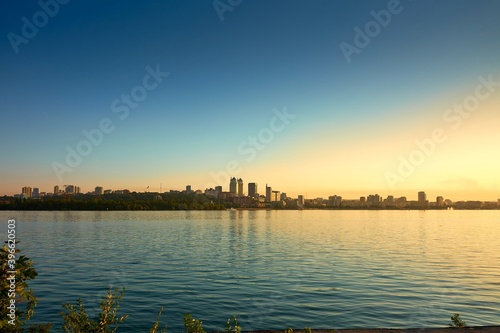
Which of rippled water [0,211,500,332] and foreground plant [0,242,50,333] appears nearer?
foreground plant [0,242,50,333]

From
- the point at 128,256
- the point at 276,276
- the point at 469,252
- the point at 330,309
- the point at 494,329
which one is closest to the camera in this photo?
the point at 494,329

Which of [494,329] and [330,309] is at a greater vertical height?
[494,329]

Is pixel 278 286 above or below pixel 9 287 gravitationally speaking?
below

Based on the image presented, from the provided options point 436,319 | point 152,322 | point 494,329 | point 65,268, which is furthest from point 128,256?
point 494,329

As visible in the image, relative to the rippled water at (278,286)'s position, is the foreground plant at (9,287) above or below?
above

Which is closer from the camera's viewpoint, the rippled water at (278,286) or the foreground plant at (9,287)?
the foreground plant at (9,287)

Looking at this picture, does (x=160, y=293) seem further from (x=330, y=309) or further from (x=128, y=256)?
(x=128, y=256)

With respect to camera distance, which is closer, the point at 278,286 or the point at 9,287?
the point at 9,287

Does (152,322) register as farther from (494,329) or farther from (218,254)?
(218,254)

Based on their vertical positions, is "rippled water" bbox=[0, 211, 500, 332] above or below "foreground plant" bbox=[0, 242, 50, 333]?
below

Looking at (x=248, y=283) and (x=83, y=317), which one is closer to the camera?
(x=83, y=317)

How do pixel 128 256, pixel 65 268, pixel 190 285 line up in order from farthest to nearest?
1. pixel 128 256
2. pixel 65 268
3. pixel 190 285

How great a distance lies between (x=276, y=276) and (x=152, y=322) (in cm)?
1531

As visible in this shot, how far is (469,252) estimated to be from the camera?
191 ft
